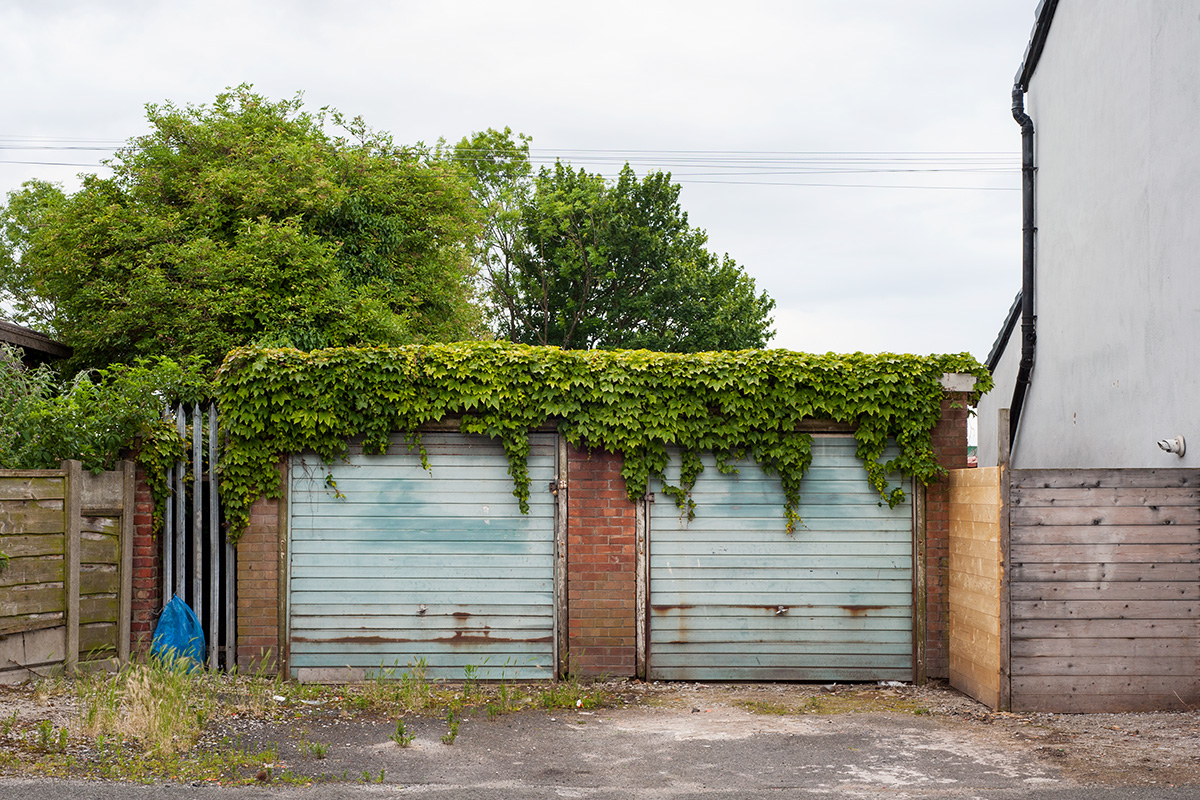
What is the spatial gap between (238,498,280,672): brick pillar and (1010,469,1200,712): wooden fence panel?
631 cm

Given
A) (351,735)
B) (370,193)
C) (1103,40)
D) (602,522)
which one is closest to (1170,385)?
(1103,40)

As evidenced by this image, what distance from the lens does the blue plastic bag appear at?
827cm

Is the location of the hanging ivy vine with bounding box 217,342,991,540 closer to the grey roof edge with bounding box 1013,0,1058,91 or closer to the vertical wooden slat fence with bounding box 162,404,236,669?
the vertical wooden slat fence with bounding box 162,404,236,669

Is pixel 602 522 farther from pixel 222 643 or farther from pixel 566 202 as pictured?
pixel 566 202

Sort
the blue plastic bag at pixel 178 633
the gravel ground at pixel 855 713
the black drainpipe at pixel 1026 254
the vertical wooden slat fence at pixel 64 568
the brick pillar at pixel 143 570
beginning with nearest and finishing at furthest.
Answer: the gravel ground at pixel 855 713, the vertical wooden slat fence at pixel 64 568, the blue plastic bag at pixel 178 633, the brick pillar at pixel 143 570, the black drainpipe at pixel 1026 254

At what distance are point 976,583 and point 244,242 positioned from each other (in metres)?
12.6

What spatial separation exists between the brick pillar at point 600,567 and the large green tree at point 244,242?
7.73 m

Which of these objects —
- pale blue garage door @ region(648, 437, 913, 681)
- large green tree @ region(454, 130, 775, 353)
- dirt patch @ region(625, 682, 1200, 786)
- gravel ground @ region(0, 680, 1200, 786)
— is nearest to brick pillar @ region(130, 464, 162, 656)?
gravel ground @ region(0, 680, 1200, 786)

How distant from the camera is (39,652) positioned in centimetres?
773

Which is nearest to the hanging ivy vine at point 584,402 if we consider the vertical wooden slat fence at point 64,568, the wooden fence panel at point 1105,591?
the vertical wooden slat fence at point 64,568

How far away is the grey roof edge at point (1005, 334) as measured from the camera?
12.2m

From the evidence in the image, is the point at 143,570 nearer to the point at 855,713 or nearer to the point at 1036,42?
the point at 855,713

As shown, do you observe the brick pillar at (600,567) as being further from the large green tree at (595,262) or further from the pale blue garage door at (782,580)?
the large green tree at (595,262)

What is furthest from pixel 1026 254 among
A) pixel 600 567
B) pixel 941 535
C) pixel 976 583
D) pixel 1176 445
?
pixel 600 567
